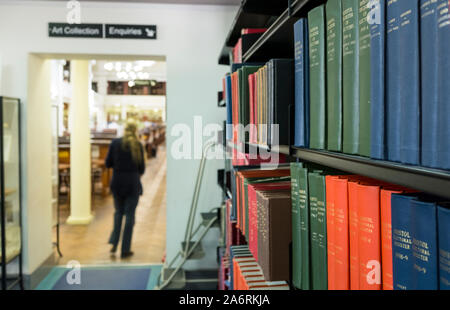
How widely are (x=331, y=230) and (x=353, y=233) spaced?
3.7 inches

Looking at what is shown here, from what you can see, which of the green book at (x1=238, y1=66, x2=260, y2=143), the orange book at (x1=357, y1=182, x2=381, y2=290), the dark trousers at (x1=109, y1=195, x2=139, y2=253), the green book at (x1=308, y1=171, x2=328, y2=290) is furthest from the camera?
the dark trousers at (x1=109, y1=195, x2=139, y2=253)

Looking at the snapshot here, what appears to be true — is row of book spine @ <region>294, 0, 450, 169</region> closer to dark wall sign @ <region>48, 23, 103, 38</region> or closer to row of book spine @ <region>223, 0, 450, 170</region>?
row of book spine @ <region>223, 0, 450, 170</region>

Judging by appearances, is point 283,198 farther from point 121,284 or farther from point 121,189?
point 121,189

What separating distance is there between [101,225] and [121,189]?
168 cm

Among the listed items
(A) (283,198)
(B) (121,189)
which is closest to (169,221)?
(B) (121,189)

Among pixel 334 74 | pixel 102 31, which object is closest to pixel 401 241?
pixel 334 74

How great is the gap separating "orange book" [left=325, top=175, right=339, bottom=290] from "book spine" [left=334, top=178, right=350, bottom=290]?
0.04 ft

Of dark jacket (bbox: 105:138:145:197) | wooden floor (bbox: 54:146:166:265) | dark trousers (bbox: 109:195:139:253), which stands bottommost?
wooden floor (bbox: 54:146:166:265)

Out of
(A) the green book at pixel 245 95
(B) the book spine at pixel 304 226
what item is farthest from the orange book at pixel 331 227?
(A) the green book at pixel 245 95

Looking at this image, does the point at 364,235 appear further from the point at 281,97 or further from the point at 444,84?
the point at 281,97

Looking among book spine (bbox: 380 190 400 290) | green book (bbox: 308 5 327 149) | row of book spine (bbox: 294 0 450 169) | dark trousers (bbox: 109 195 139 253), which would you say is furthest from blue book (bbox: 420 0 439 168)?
dark trousers (bbox: 109 195 139 253)

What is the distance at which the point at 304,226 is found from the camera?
3.46 ft

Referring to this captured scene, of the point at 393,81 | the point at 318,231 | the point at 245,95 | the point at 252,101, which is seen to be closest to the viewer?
the point at 393,81

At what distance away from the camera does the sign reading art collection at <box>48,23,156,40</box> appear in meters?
3.75
